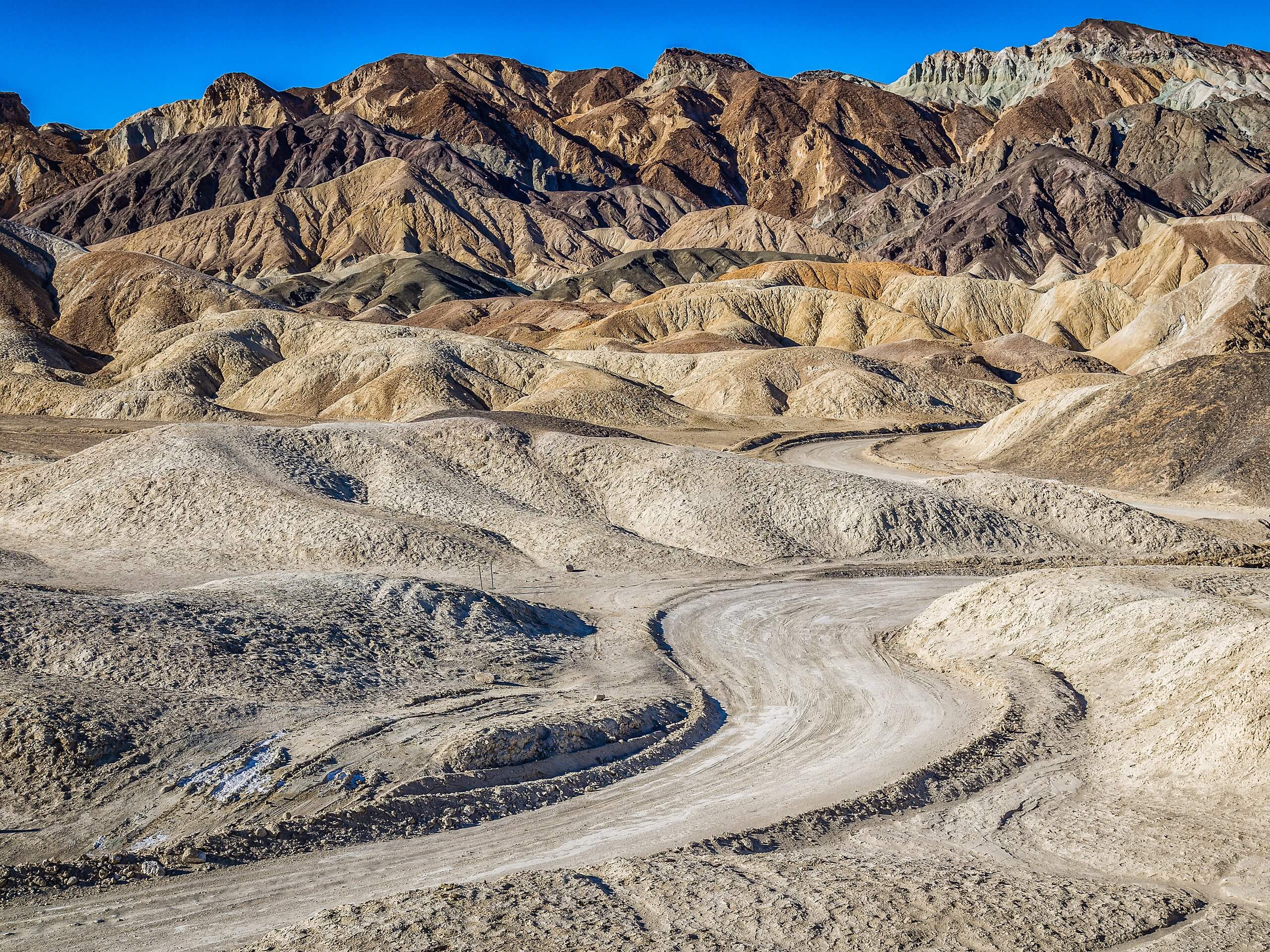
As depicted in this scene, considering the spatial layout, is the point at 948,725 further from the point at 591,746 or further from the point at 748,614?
the point at 748,614

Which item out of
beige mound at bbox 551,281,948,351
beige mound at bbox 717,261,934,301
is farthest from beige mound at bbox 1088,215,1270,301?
beige mound at bbox 551,281,948,351

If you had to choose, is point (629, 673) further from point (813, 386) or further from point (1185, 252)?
point (1185, 252)

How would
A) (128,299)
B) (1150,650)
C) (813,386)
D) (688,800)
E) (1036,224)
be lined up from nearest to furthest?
(688,800)
(1150,650)
(813,386)
(128,299)
(1036,224)

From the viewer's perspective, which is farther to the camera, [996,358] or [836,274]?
[836,274]

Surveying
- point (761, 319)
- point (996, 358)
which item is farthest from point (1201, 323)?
point (761, 319)

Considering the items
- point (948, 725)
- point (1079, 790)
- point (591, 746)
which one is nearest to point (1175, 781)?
point (1079, 790)

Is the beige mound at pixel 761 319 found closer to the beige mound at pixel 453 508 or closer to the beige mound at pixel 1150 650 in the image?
the beige mound at pixel 453 508

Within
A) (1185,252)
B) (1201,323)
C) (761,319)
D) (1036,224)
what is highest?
(1036,224)

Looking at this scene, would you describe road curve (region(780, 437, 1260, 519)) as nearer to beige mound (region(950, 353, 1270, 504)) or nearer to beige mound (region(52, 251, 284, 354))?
beige mound (region(950, 353, 1270, 504))
